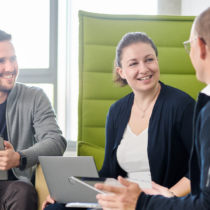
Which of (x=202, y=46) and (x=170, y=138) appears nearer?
(x=202, y=46)

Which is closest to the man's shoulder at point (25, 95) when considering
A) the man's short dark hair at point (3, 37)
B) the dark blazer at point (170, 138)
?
the man's short dark hair at point (3, 37)

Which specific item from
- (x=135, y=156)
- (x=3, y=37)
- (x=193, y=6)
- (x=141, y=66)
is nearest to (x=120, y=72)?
(x=141, y=66)

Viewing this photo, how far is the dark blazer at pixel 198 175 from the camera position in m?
0.62

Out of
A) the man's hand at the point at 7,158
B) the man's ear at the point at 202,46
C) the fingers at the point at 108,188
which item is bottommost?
the man's hand at the point at 7,158

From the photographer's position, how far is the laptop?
3.37 ft

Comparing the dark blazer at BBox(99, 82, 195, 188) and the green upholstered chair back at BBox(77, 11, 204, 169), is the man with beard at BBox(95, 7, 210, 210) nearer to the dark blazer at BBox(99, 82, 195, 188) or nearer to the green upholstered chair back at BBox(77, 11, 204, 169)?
the dark blazer at BBox(99, 82, 195, 188)

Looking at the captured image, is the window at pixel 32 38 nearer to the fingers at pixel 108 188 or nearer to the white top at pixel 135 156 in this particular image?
the white top at pixel 135 156

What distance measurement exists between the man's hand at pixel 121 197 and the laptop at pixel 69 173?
0.27 metres

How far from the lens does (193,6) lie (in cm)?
219

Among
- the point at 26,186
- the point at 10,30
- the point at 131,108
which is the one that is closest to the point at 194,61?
the point at 131,108

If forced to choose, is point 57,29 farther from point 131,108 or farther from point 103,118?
point 131,108

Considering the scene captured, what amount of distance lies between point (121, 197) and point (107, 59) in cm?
125

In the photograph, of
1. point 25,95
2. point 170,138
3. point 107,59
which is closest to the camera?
point 170,138

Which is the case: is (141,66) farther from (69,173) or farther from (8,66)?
(8,66)
